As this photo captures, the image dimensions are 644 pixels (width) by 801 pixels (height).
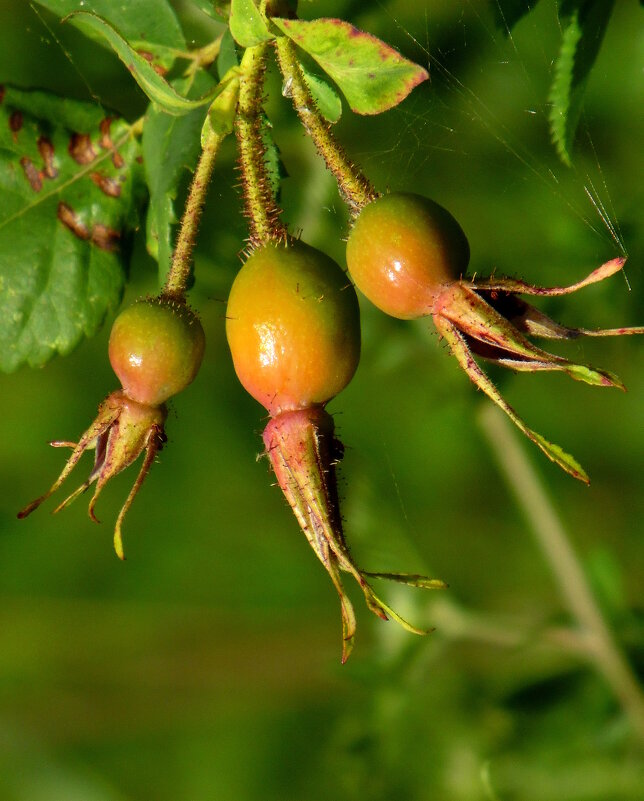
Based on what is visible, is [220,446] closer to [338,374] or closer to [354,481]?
[354,481]

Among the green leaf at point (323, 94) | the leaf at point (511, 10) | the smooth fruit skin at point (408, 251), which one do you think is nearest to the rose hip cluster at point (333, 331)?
the smooth fruit skin at point (408, 251)

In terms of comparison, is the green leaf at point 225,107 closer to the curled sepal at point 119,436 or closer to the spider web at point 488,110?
the curled sepal at point 119,436

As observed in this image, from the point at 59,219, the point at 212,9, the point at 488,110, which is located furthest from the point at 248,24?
the point at 488,110

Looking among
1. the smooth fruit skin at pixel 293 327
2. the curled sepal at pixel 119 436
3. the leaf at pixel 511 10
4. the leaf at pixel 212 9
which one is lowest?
the curled sepal at pixel 119 436

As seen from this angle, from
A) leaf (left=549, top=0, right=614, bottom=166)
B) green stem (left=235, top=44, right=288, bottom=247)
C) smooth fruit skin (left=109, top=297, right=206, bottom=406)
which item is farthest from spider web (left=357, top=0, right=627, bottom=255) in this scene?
smooth fruit skin (left=109, top=297, right=206, bottom=406)

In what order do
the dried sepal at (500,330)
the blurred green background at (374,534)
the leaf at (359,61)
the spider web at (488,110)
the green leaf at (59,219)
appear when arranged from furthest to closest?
the blurred green background at (374,534) → the spider web at (488,110) → the green leaf at (59,219) → the dried sepal at (500,330) → the leaf at (359,61)

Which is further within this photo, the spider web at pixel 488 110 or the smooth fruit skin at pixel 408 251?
the spider web at pixel 488 110

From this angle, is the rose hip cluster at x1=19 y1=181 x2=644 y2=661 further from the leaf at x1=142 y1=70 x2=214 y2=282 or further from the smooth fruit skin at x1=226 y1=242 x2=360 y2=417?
the leaf at x1=142 y1=70 x2=214 y2=282
